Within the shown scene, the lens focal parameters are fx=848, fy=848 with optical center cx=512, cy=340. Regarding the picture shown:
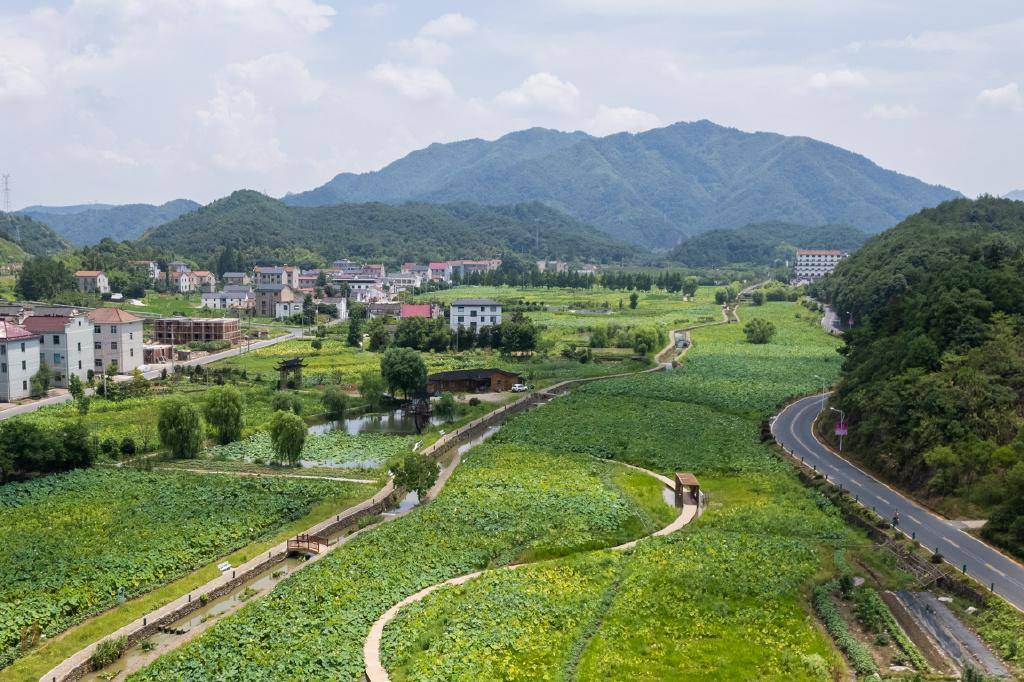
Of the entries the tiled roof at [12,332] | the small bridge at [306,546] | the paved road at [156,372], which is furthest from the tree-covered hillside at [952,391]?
the tiled roof at [12,332]

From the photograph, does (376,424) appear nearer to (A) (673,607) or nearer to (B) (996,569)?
(A) (673,607)

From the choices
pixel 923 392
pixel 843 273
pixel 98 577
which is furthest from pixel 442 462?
pixel 843 273

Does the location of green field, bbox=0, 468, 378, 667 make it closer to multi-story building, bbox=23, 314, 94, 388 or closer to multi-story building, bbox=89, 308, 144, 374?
multi-story building, bbox=23, 314, 94, 388

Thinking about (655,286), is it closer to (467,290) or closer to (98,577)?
(467,290)

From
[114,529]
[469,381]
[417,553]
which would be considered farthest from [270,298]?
[417,553]

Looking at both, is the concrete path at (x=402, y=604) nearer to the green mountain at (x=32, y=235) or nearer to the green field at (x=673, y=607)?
the green field at (x=673, y=607)

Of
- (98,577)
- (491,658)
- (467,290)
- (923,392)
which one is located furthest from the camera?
(467,290)

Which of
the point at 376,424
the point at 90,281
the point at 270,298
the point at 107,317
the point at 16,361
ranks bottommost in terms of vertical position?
the point at 376,424

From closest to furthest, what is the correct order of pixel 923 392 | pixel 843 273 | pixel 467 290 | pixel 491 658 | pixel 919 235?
pixel 491 658
pixel 923 392
pixel 919 235
pixel 843 273
pixel 467 290
